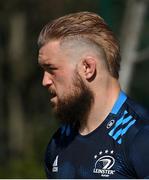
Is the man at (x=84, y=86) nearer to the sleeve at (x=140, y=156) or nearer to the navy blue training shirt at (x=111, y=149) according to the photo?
the navy blue training shirt at (x=111, y=149)

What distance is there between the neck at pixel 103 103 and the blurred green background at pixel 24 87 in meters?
8.07

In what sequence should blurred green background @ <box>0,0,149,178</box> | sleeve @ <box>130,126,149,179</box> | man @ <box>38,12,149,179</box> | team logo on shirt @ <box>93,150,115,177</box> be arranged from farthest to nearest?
1. blurred green background @ <box>0,0,149,178</box>
2. man @ <box>38,12,149,179</box>
3. team logo on shirt @ <box>93,150,115,177</box>
4. sleeve @ <box>130,126,149,179</box>

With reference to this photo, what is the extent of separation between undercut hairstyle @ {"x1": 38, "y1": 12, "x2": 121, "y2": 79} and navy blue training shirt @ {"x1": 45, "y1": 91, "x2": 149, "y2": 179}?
7.7 inches

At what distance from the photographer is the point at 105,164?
345cm

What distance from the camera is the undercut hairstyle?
3.62 meters

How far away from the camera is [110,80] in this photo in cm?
364

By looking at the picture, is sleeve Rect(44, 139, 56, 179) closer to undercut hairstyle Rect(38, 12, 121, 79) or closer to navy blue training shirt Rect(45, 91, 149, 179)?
navy blue training shirt Rect(45, 91, 149, 179)

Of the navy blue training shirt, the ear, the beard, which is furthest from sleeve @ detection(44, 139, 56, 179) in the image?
the ear

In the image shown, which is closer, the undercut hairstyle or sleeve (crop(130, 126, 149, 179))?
sleeve (crop(130, 126, 149, 179))

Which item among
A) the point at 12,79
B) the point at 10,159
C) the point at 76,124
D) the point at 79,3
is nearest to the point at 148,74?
the point at 79,3

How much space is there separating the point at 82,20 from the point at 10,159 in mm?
10635

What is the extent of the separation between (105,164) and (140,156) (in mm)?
225

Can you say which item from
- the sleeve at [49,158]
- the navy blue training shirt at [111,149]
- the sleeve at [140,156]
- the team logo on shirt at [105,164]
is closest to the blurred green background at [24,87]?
the sleeve at [49,158]

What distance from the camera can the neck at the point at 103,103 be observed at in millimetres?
3621
